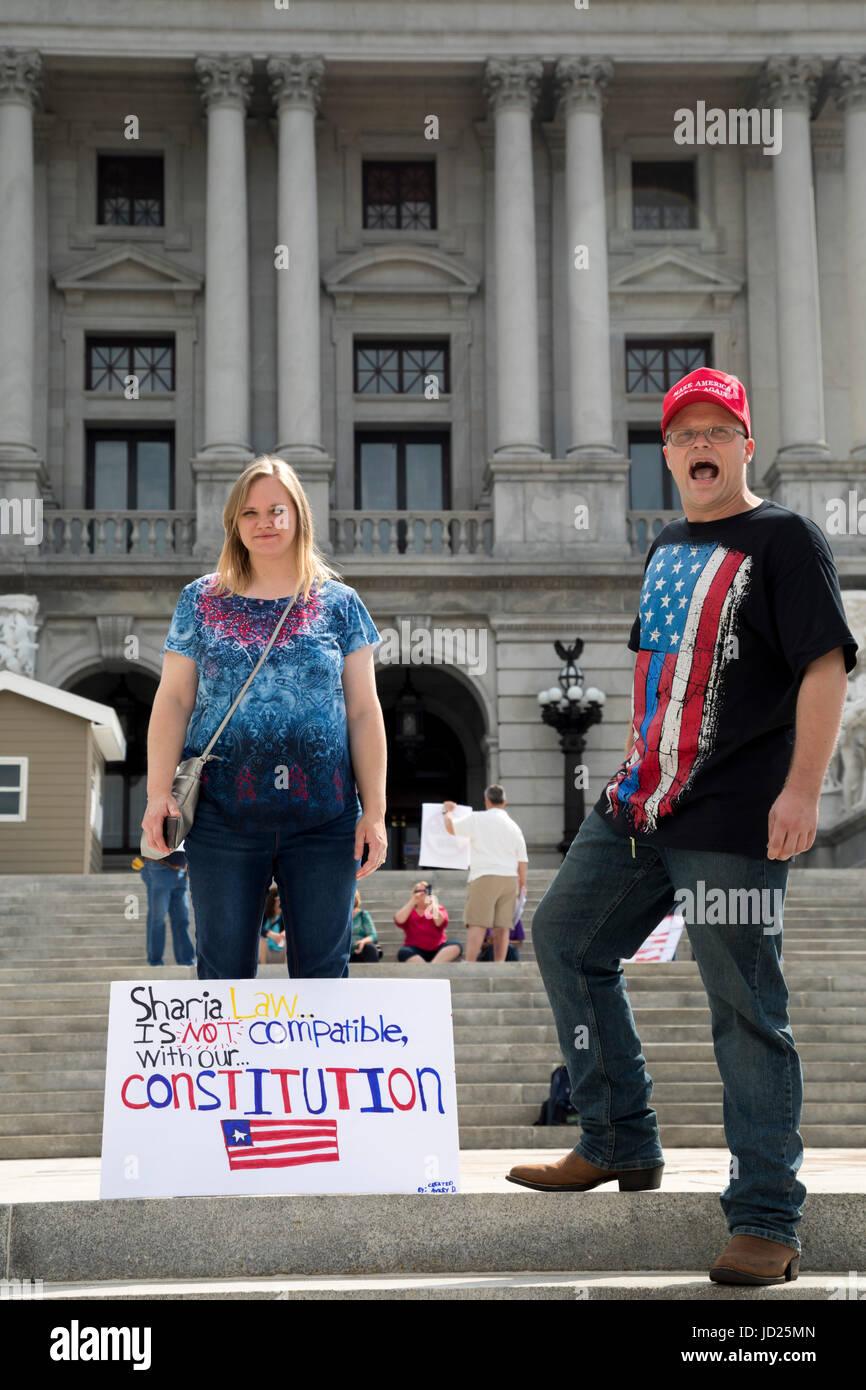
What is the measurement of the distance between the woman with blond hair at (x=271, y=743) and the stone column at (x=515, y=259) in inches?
1044

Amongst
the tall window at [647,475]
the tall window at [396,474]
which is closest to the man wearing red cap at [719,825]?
the tall window at [396,474]

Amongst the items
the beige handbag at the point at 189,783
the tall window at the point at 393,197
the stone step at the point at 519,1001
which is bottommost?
the stone step at the point at 519,1001

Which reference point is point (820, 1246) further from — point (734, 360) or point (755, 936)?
point (734, 360)

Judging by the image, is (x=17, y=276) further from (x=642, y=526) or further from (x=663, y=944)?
(x=663, y=944)

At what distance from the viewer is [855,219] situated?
32.8 m

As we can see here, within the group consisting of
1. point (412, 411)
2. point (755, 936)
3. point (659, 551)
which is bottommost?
point (755, 936)

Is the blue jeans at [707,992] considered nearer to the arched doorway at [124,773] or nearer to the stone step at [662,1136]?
the stone step at [662,1136]

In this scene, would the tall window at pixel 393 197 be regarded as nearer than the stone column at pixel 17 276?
No

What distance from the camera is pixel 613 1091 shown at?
4.57 meters

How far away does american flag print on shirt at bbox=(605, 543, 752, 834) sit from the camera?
14.4 ft

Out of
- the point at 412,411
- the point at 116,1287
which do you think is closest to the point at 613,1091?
the point at 116,1287

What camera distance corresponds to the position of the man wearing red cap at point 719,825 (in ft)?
13.7

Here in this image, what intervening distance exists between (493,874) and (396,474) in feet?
66.8
